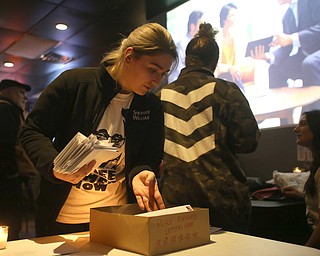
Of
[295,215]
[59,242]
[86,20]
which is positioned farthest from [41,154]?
[86,20]

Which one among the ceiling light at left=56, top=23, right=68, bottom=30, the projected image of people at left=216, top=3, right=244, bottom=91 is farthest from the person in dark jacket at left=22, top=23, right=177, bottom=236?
the ceiling light at left=56, top=23, right=68, bottom=30

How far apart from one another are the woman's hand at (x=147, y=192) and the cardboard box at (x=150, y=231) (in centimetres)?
11

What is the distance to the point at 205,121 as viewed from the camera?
1.59m

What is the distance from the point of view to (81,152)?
0.88 m

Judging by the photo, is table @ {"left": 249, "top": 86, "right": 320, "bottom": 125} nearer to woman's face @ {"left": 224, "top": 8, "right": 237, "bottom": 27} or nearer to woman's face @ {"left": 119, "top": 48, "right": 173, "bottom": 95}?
woman's face @ {"left": 224, "top": 8, "right": 237, "bottom": 27}

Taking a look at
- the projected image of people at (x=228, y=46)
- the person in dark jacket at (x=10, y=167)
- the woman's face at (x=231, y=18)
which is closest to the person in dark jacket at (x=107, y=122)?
the person in dark jacket at (x=10, y=167)

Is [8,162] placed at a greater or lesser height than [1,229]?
greater

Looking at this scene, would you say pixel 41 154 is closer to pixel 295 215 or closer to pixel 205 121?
pixel 205 121

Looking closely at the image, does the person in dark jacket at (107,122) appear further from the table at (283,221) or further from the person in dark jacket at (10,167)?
the person in dark jacket at (10,167)

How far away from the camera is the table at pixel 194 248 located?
920mm

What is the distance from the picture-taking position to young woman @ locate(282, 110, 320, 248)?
1.85m

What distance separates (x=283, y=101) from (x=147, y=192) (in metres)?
1.74

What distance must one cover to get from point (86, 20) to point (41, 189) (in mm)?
3142

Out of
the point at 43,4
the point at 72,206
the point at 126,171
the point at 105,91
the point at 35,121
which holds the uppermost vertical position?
the point at 43,4
